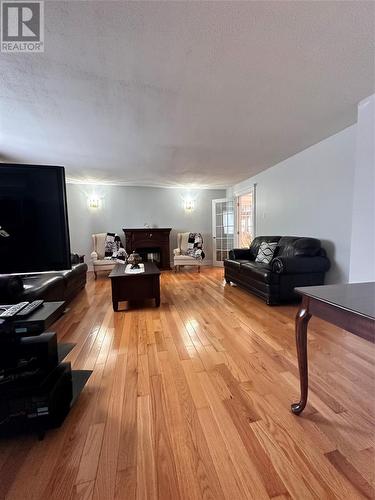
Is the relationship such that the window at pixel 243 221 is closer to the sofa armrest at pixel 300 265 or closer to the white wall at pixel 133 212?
the white wall at pixel 133 212

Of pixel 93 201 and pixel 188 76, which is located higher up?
pixel 188 76

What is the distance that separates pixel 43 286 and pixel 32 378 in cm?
143

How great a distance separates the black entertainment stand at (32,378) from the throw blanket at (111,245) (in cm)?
419

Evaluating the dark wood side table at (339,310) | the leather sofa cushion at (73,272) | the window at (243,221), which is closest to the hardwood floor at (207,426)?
the dark wood side table at (339,310)

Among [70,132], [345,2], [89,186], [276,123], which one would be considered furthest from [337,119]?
[89,186]

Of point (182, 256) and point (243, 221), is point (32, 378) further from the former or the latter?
point (243, 221)

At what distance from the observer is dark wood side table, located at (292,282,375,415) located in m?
0.88

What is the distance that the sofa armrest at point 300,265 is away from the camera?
2936 millimetres

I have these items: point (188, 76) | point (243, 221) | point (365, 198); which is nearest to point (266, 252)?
point (365, 198)

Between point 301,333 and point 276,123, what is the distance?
245cm

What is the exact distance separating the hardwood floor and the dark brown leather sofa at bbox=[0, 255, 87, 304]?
597 mm

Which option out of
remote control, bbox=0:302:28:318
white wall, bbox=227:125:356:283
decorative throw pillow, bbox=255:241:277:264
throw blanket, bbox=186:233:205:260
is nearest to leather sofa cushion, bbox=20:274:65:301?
remote control, bbox=0:302:28:318

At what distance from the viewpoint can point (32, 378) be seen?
1.14 meters

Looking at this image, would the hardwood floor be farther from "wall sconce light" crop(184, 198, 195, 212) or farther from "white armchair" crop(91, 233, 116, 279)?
"wall sconce light" crop(184, 198, 195, 212)
